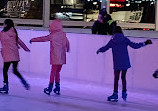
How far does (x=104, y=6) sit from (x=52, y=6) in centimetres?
154

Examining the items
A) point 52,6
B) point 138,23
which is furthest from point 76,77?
point 52,6

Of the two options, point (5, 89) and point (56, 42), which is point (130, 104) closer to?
point (56, 42)

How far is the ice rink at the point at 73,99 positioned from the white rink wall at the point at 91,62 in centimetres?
18

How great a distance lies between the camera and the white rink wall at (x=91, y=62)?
8.25m

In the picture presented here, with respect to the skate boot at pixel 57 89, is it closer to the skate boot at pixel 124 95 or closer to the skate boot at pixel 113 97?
the skate boot at pixel 113 97

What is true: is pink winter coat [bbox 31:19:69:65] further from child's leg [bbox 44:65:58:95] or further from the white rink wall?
the white rink wall

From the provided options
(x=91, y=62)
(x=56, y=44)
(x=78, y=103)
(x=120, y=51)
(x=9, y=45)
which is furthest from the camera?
(x=91, y=62)

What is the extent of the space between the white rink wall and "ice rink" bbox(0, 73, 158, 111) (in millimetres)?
182

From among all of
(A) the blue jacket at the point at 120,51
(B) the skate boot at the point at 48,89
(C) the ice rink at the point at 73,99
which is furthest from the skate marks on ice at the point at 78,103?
(A) the blue jacket at the point at 120,51

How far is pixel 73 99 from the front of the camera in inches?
298

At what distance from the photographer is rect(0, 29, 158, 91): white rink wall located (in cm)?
825

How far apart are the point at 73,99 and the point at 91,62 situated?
157cm

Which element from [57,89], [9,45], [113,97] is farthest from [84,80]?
[9,45]

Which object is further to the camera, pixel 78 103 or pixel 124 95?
pixel 124 95
